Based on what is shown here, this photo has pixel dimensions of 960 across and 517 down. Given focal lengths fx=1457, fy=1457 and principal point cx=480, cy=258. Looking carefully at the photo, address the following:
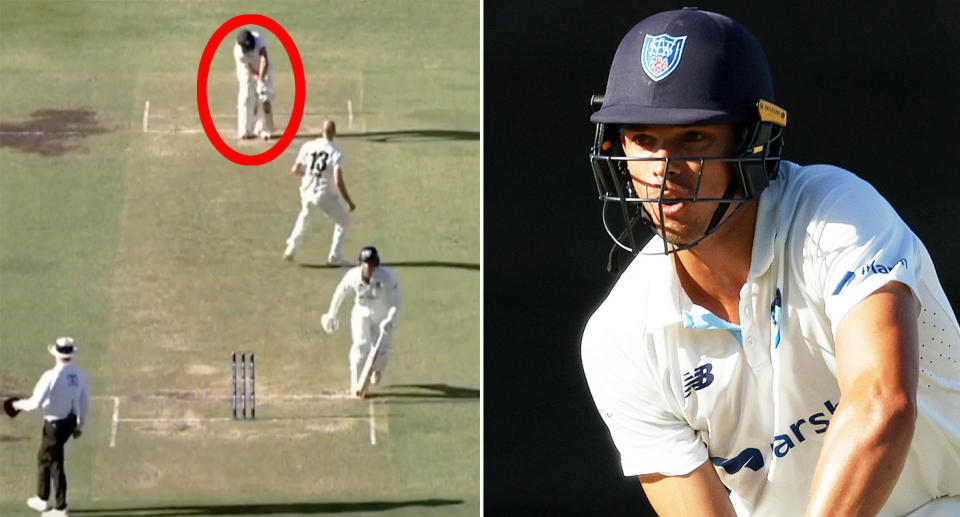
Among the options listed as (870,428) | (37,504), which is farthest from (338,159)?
(870,428)

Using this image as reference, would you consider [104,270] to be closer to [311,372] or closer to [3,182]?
[3,182]

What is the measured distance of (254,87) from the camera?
587 cm

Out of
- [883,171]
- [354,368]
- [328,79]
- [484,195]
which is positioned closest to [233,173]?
[328,79]

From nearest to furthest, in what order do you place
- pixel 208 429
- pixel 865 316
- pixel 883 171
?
pixel 865 316
pixel 883 171
pixel 208 429

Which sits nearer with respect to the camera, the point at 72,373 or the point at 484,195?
the point at 484,195

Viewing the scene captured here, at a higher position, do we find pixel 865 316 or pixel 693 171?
pixel 693 171

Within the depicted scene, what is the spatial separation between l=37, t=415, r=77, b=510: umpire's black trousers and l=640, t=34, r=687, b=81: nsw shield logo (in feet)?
13.4

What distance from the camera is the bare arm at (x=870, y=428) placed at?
1617mm

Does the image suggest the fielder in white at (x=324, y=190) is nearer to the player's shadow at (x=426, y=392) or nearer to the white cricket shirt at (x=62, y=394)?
the player's shadow at (x=426, y=392)

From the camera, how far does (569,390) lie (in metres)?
3.43

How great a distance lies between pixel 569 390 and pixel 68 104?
118 inches

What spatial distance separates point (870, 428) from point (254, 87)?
179 inches

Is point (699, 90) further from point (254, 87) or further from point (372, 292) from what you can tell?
point (254, 87)

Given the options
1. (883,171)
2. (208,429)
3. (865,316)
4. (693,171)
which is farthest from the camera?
(208,429)
